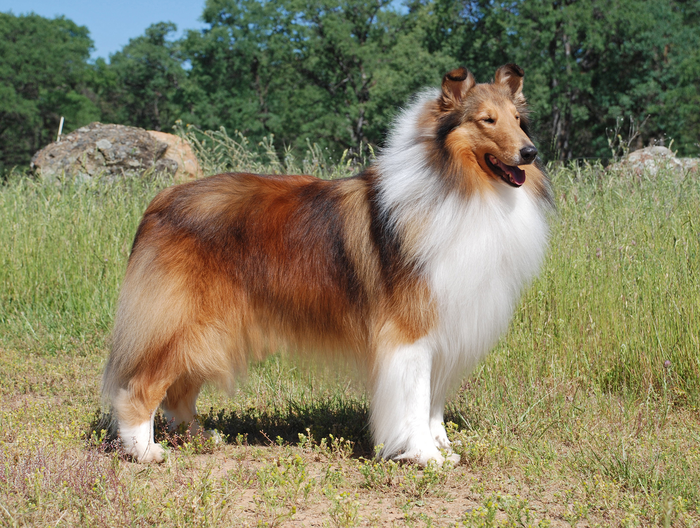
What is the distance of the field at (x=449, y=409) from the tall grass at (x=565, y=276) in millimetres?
17

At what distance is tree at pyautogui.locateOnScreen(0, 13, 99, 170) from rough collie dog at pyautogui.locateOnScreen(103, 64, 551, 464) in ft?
132

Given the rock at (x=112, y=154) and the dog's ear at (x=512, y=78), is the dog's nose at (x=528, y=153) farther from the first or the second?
the rock at (x=112, y=154)

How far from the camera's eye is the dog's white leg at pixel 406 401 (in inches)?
135

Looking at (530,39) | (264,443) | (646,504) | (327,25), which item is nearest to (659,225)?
(646,504)

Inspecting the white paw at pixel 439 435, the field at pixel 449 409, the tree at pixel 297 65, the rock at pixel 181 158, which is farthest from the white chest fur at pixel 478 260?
the tree at pixel 297 65

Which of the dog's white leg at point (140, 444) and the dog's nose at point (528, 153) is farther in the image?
the dog's white leg at point (140, 444)

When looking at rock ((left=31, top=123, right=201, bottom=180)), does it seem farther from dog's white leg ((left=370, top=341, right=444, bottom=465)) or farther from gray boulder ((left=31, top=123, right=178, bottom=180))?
dog's white leg ((left=370, top=341, right=444, bottom=465))

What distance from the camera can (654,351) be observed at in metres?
4.49

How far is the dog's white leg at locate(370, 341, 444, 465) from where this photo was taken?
343cm

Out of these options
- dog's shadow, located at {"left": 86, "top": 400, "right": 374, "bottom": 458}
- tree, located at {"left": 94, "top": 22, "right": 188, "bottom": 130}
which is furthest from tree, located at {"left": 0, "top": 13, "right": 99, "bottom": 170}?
dog's shadow, located at {"left": 86, "top": 400, "right": 374, "bottom": 458}

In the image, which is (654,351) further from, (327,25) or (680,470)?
(327,25)

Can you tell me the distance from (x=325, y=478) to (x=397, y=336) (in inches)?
33.6

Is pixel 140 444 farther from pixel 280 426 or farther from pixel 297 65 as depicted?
pixel 297 65

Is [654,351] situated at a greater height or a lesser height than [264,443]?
greater
